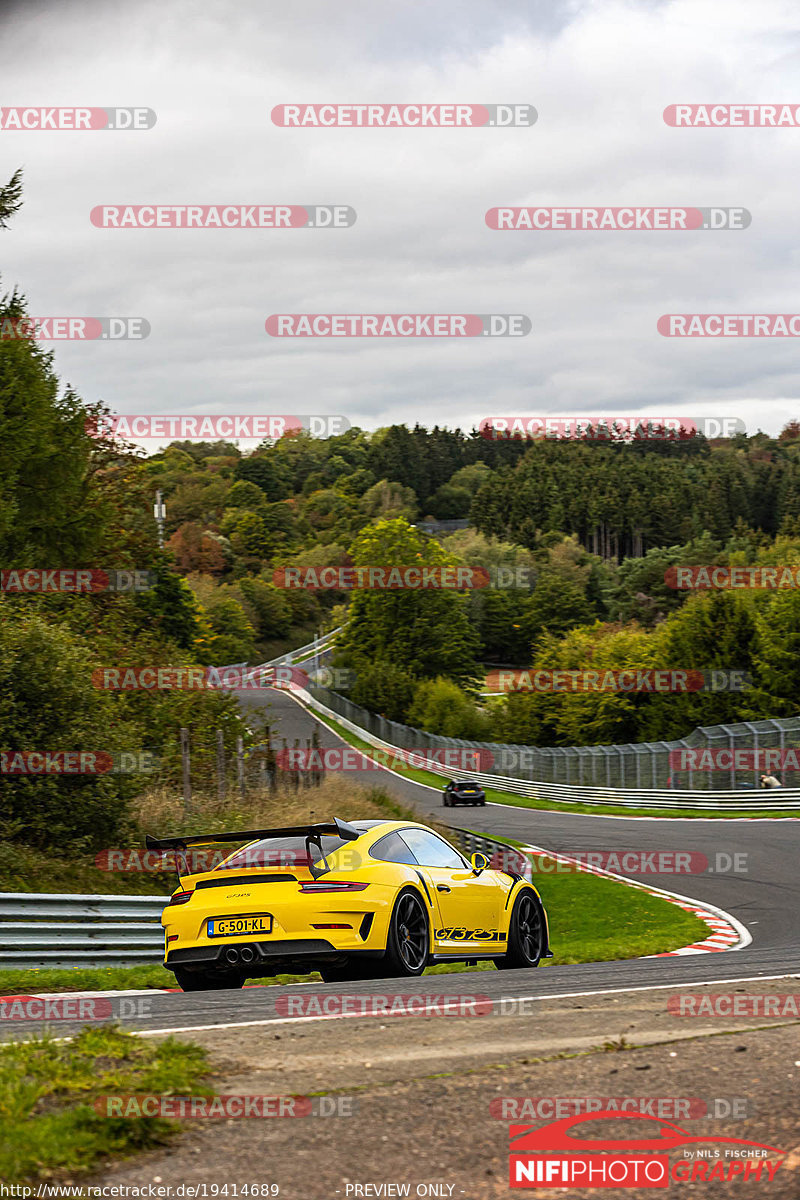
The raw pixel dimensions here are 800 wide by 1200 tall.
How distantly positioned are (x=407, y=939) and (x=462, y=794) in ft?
130

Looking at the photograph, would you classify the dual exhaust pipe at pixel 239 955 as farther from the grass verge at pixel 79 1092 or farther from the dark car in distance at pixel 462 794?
the dark car in distance at pixel 462 794

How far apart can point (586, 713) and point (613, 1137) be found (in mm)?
64429

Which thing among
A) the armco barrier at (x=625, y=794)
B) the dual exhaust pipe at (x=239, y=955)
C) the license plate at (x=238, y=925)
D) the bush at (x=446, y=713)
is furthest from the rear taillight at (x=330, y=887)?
the bush at (x=446, y=713)

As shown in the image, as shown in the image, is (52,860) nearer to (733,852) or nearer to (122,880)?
(122,880)

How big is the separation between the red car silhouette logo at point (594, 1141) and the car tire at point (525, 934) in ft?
22.2

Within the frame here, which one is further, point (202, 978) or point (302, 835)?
point (202, 978)

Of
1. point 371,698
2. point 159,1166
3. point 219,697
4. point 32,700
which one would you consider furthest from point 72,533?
point 371,698

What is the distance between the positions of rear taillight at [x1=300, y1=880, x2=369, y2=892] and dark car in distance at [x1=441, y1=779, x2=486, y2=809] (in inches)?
1562

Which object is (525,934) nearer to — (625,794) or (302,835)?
(302,835)

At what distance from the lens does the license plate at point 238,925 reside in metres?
9.00

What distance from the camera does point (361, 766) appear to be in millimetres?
67062

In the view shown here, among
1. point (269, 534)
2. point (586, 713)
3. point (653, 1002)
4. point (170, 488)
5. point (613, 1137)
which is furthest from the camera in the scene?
point (170, 488)

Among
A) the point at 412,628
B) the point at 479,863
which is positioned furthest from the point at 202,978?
the point at 412,628

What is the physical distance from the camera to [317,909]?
898cm
